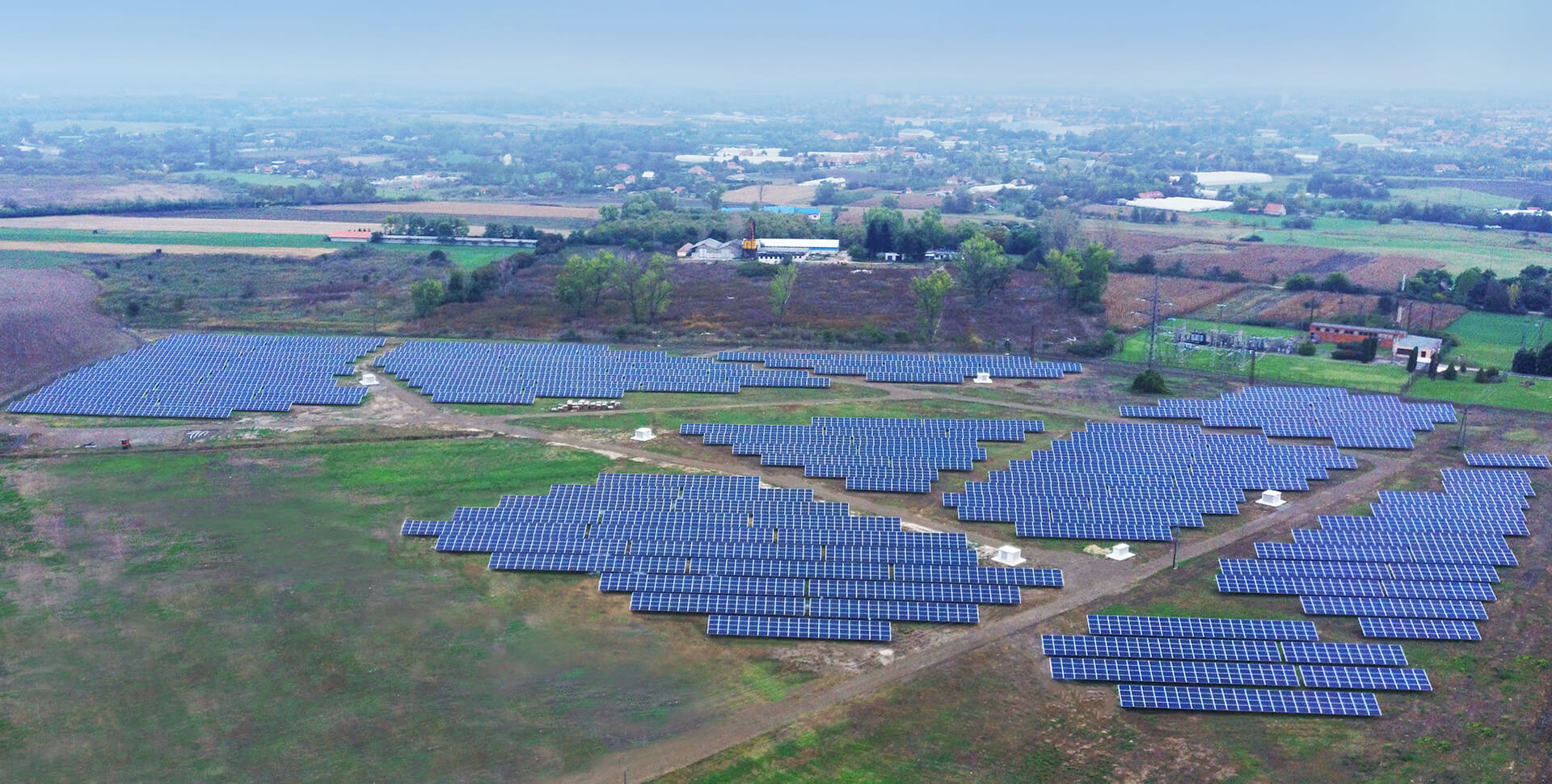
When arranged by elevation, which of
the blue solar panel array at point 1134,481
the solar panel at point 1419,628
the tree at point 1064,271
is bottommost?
the solar panel at point 1419,628

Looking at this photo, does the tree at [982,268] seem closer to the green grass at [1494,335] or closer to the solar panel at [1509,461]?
the green grass at [1494,335]

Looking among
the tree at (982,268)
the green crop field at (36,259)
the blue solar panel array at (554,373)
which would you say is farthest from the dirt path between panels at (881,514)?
the green crop field at (36,259)

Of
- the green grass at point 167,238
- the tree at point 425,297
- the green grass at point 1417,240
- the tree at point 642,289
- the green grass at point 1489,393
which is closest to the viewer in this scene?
the green grass at point 1489,393

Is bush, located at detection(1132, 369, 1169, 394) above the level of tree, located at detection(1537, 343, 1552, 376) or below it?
below

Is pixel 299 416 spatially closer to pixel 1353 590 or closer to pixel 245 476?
pixel 245 476

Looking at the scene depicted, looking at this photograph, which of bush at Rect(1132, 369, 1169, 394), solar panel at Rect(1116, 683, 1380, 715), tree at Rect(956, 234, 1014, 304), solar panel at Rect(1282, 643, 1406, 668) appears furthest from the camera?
tree at Rect(956, 234, 1014, 304)

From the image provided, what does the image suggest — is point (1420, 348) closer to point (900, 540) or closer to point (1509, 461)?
point (1509, 461)

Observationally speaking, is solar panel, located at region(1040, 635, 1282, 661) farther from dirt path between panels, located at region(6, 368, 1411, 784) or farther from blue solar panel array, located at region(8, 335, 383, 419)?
blue solar panel array, located at region(8, 335, 383, 419)

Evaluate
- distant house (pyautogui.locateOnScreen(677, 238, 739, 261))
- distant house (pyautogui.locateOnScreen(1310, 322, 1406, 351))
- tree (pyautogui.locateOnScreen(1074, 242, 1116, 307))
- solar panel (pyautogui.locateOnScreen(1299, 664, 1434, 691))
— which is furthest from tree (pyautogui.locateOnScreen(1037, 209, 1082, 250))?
solar panel (pyautogui.locateOnScreen(1299, 664, 1434, 691))
